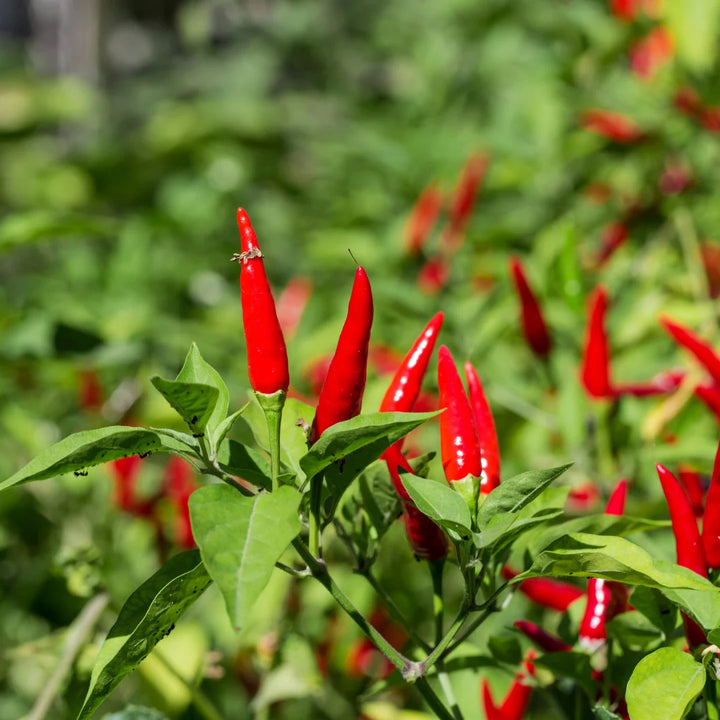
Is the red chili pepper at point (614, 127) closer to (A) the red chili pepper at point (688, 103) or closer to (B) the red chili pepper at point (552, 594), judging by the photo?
(A) the red chili pepper at point (688, 103)

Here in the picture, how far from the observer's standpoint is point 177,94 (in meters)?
6.08

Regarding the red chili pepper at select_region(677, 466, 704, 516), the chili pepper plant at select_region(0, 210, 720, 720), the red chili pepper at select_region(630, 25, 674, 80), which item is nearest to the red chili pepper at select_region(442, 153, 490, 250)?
the red chili pepper at select_region(630, 25, 674, 80)

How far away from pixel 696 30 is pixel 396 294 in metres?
0.83

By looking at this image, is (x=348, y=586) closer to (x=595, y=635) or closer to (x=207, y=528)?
(x=595, y=635)

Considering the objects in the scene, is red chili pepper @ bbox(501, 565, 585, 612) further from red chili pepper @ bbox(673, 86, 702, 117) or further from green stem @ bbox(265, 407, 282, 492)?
red chili pepper @ bbox(673, 86, 702, 117)

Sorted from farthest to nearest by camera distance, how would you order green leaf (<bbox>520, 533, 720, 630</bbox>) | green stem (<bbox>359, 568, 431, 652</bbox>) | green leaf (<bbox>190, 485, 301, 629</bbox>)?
green stem (<bbox>359, 568, 431, 652</bbox>) → green leaf (<bbox>520, 533, 720, 630</bbox>) → green leaf (<bbox>190, 485, 301, 629</bbox>)

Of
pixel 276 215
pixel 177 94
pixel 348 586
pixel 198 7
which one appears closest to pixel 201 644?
pixel 348 586

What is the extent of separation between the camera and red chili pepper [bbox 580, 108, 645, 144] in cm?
183

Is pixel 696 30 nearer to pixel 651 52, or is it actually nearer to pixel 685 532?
pixel 651 52

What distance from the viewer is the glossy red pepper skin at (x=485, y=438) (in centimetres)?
83

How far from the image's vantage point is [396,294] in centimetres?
158

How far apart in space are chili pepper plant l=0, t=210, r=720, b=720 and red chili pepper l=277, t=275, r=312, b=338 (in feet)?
4.11

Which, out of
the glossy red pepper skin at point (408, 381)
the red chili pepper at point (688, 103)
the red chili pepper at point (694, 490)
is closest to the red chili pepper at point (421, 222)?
the red chili pepper at point (688, 103)

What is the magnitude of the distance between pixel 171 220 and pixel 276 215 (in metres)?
1.17
